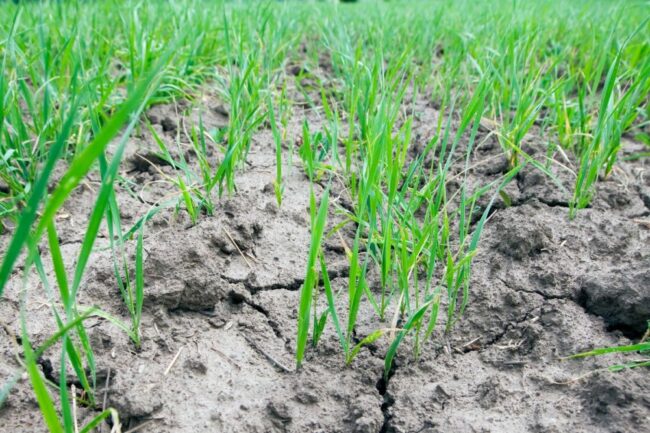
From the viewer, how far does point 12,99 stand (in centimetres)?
165

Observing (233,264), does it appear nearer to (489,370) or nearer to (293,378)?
(293,378)

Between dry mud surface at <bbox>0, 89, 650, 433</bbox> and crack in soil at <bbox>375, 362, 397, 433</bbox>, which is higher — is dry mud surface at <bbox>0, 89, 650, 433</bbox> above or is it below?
above

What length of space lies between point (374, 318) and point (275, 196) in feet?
1.91

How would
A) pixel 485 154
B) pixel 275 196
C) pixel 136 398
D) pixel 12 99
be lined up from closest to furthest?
pixel 136 398 < pixel 12 99 < pixel 275 196 < pixel 485 154

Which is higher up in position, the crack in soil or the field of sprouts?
the field of sprouts

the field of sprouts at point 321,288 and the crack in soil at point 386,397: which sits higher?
the field of sprouts at point 321,288

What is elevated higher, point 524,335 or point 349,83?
point 349,83

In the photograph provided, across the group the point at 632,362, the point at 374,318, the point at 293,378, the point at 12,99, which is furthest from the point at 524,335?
the point at 12,99

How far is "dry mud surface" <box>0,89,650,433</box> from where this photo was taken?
1.11m

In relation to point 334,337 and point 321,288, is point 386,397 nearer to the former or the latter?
point 334,337

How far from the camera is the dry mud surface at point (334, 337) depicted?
111 cm

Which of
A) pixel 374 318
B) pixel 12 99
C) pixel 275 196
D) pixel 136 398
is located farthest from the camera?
pixel 275 196

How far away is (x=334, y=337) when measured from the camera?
130 centimetres

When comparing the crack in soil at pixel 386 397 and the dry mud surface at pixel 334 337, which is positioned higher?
the dry mud surface at pixel 334 337
